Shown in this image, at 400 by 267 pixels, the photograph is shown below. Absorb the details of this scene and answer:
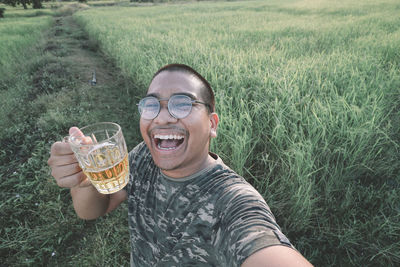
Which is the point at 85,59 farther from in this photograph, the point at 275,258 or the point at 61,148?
the point at 275,258

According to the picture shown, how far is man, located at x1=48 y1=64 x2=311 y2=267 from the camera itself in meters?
0.88

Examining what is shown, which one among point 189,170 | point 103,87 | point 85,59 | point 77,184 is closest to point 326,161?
point 189,170

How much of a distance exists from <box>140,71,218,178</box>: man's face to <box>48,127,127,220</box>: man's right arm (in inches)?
A: 14.1

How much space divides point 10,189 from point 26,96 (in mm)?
3000

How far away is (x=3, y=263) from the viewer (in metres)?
1.76

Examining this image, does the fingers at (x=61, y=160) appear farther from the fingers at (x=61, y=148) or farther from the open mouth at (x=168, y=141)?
the open mouth at (x=168, y=141)

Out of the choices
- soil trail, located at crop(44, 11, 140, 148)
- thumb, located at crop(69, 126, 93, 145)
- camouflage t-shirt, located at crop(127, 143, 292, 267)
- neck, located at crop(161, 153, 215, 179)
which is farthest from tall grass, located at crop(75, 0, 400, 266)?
soil trail, located at crop(44, 11, 140, 148)

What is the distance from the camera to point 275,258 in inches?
26.7

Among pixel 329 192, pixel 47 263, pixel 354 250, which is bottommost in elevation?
pixel 47 263

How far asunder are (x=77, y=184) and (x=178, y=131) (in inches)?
20.8

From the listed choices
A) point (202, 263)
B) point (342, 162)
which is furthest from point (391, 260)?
point (202, 263)

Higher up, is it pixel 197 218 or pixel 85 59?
pixel 197 218

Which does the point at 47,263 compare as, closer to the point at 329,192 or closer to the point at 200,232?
the point at 200,232

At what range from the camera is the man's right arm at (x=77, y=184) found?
95cm
